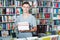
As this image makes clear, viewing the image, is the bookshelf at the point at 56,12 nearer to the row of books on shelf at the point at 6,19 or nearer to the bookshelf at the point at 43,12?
the bookshelf at the point at 43,12

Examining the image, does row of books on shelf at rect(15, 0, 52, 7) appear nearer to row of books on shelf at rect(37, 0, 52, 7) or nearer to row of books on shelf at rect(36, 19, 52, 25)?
row of books on shelf at rect(37, 0, 52, 7)

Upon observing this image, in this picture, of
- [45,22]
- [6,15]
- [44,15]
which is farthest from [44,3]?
[6,15]

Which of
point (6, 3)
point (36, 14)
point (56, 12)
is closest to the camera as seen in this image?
point (6, 3)

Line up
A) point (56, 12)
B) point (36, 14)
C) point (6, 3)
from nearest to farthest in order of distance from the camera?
point (6, 3), point (36, 14), point (56, 12)

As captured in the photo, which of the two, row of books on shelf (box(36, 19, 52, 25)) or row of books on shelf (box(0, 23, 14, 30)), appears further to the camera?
row of books on shelf (box(36, 19, 52, 25))

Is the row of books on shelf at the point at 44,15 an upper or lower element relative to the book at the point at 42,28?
upper

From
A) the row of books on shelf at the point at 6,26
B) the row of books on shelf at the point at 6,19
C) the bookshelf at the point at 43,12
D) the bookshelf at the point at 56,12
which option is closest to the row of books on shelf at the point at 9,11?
the row of books on shelf at the point at 6,19

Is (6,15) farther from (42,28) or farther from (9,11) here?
(42,28)

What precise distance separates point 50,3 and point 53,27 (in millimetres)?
850

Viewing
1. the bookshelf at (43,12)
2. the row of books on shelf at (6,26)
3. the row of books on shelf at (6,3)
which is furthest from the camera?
the bookshelf at (43,12)

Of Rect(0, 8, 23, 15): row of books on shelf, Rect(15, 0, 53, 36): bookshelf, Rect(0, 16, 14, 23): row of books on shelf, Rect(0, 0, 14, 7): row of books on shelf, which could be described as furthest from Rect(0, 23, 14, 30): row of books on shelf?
Rect(15, 0, 53, 36): bookshelf

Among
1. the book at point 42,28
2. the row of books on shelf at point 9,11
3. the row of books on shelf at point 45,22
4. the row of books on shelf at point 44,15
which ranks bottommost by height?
the book at point 42,28

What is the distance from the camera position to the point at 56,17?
5.32m

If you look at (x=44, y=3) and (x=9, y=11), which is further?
(x=44, y=3)
